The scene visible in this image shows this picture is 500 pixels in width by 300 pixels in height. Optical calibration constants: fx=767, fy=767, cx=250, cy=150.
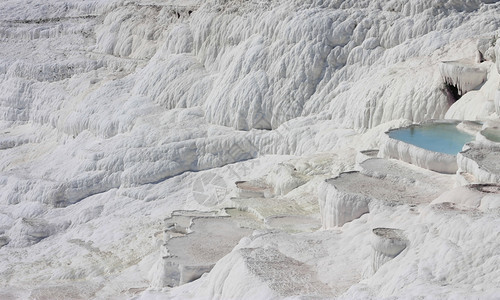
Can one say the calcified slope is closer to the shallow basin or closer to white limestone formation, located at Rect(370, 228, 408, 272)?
the shallow basin

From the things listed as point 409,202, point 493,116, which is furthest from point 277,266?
point 493,116

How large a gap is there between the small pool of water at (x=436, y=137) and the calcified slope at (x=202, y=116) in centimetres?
119

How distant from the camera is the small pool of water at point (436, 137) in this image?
13.9 metres

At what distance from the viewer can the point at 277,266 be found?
10391 millimetres

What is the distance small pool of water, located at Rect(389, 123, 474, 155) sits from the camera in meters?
13.9

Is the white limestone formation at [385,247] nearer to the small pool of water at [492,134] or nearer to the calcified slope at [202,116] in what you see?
the calcified slope at [202,116]

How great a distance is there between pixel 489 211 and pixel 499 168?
200 centimetres

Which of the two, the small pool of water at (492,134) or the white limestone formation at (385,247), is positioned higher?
→ the small pool of water at (492,134)

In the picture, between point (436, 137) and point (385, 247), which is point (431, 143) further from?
point (385, 247)

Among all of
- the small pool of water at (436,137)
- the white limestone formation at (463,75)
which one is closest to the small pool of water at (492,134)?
the small pool of water at (436,137)

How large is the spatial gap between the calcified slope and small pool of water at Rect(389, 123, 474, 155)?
3.90 feet

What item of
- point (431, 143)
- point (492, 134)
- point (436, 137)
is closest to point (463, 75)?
point (436, 137)

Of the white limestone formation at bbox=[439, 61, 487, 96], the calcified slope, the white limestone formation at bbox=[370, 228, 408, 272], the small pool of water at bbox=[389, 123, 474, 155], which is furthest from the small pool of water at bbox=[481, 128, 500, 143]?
the white limestone formation at bbox=[370, 228, 408, 272]

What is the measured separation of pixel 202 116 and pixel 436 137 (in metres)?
9.62
